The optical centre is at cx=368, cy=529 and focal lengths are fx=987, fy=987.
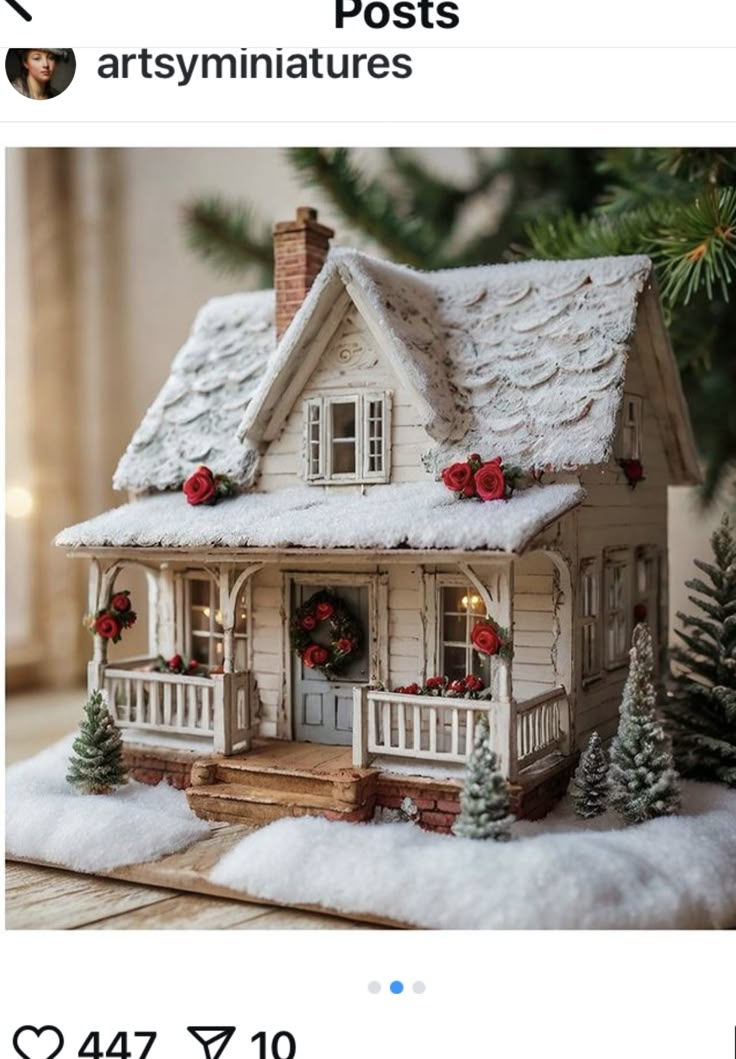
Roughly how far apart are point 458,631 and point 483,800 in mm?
1453

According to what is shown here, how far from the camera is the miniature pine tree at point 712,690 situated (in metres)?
6.37

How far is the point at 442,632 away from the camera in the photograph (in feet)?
20.7

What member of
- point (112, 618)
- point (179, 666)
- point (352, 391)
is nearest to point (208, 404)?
point (352, 391)

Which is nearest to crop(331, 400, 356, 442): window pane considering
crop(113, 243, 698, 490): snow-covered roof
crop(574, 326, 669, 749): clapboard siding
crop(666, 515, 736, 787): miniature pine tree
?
crop(113, 243, 698, 490): snow-covered roof

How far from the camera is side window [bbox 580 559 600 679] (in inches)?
253

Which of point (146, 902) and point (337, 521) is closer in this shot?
point (146, 902)

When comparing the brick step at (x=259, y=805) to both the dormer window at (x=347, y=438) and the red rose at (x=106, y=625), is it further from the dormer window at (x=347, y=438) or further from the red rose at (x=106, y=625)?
the dormer window at (x=347, y=438)

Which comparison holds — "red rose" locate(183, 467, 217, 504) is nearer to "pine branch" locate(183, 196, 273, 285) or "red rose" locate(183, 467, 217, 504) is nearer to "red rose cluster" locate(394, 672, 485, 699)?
"red rose cluster" locate(394, 672, 485, 699)

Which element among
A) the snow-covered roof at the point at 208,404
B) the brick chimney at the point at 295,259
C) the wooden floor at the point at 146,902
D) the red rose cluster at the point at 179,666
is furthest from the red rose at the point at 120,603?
the brick chimney at the point at 295,259

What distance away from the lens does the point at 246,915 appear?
4.87 metres
